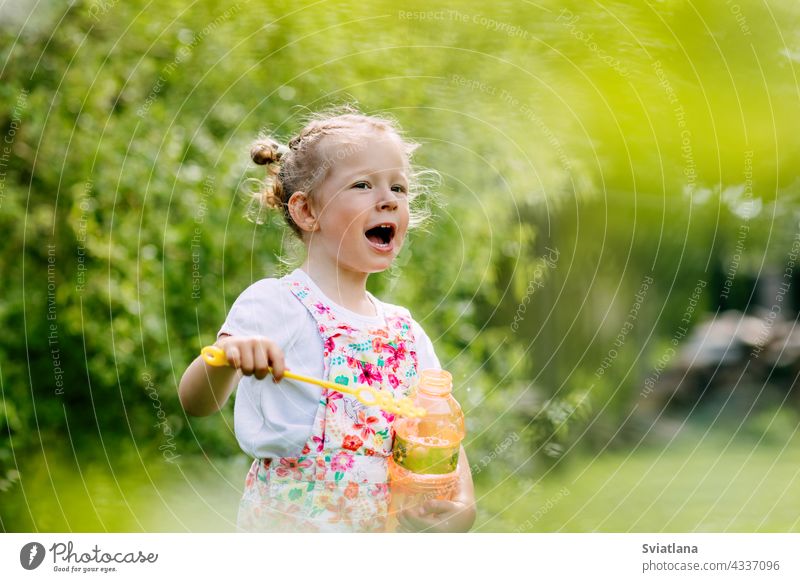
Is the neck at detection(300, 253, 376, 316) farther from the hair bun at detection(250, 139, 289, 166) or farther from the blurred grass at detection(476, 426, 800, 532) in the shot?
the blurred grass at detection(476, 426, 800, 532)

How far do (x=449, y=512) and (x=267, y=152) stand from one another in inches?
20.5

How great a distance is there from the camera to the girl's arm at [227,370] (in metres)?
0.92

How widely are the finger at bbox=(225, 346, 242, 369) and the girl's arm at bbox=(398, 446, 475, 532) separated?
1.07 ft

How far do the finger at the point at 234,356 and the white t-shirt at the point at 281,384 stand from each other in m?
0.07

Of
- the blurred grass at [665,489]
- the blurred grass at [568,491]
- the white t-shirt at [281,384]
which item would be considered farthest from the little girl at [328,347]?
the blurred grass at [665,489]

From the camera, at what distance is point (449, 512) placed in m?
1.11

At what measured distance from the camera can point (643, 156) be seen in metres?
1.67

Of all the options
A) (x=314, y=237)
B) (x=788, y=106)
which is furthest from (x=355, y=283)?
(x=788, y=106)

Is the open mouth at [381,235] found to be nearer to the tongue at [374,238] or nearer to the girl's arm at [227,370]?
the tongue at [374,238]

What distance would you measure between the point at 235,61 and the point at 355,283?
30.9 inches

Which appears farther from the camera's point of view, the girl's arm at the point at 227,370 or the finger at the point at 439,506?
the finger at the point at 439,506

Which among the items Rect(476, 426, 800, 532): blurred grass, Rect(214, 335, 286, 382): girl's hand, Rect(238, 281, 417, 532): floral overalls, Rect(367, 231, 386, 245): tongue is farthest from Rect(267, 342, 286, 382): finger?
Rect(476, 426, 800, 532): blurred grass
